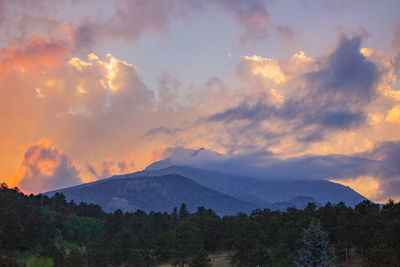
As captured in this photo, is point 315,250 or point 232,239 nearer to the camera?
point 315,250

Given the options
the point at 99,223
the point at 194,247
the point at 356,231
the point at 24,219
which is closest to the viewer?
the point at 356,231

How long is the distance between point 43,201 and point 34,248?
75.7 m

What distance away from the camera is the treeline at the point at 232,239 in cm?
6488

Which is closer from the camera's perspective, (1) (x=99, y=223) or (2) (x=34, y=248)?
(2) (x=34, y=248)

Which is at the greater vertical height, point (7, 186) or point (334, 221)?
point (7, 186)

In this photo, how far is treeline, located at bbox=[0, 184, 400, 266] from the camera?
64875 mm

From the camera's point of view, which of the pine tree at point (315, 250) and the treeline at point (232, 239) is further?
the treeline at point (232, 239)

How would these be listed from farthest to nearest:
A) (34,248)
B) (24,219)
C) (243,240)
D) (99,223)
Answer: (99,223) < (24,219) < (34,248) < (243,240)

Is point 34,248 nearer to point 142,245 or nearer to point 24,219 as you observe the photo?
point 24,219

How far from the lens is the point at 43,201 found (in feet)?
584

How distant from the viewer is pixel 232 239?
3861 inches

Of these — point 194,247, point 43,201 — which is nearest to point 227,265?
point 194,247

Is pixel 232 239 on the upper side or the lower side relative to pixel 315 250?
upper

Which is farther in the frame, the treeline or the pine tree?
the treeline
